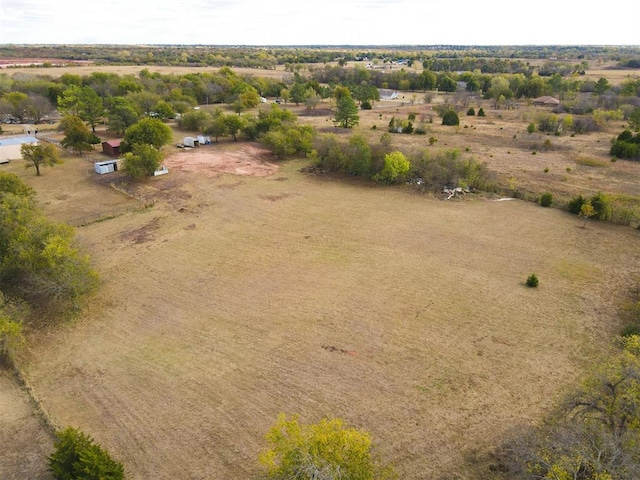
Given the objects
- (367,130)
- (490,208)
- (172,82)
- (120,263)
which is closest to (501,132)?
(367,130)

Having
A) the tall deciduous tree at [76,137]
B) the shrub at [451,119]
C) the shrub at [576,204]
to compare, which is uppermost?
the shrub at [451,119]

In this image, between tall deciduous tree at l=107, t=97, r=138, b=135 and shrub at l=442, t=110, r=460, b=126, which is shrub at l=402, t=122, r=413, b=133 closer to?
shrub at l=442, t=110, r=460, b=126

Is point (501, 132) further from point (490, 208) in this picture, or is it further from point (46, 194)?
point (46, 194)

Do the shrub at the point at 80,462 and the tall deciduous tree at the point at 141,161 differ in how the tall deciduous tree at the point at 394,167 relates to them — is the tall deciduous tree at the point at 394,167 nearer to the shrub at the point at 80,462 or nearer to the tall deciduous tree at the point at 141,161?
the tall deciduous tree at the point at 141,161

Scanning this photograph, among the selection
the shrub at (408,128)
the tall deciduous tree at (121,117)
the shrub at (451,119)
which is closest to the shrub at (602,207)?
the shrub at (408,128)

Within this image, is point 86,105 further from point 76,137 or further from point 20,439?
point 20,439

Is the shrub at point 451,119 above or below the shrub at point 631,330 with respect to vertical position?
above
